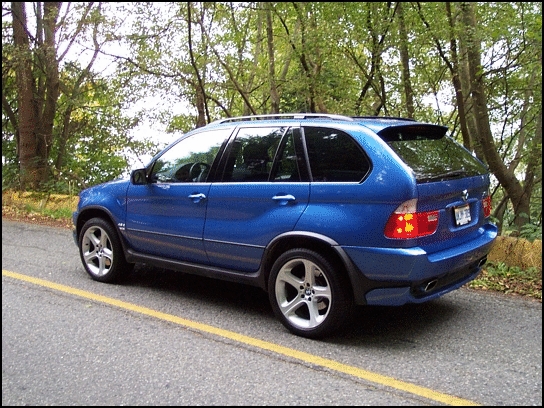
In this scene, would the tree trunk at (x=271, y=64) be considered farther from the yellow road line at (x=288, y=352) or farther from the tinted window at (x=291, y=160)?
the yellow road line at (x=288, y=352)

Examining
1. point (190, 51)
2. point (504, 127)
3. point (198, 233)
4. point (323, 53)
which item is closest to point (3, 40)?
point (190, 51)

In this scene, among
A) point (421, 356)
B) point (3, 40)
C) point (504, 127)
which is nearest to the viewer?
point (421, 356)

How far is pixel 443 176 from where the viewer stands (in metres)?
4.03

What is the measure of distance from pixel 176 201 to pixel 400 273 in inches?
91.0

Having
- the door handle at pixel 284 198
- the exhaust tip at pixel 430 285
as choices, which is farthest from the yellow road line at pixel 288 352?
the door handle at pixel 284 198

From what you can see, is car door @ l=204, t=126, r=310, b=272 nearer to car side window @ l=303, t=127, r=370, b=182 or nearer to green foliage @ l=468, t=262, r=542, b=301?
car side window @ l=303, t=127, r=370, b=182

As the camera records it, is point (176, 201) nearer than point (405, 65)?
Yes

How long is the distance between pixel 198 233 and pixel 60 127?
11759 millimetres

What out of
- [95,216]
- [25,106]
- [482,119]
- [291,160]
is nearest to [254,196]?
[291,160]

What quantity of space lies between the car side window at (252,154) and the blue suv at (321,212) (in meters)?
0.01

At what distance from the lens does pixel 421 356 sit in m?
3.74

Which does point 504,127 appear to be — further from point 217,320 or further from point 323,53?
point 217,320

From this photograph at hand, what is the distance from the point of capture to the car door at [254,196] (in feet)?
14.0

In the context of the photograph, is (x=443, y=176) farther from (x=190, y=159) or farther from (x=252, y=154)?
(x=190, y=159)
